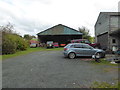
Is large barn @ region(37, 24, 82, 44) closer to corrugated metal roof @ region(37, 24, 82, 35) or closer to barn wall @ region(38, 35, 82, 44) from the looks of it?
corrugated metal roof @ region(37, 24, 82, 35)

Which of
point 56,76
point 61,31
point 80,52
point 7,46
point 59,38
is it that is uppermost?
point 61,31

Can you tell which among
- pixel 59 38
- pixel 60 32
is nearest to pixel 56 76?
pixel 60 32

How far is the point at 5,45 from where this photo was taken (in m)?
13.7

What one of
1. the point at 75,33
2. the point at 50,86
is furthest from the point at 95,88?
the point at 75,33

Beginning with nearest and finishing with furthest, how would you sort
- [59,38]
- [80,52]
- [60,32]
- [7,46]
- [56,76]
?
[56,76], [80,52], [7,46], [60,32], [59,38]

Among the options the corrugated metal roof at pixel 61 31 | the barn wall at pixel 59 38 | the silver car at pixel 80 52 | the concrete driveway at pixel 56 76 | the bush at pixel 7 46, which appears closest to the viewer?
the concrete driveway at pixel 56 76

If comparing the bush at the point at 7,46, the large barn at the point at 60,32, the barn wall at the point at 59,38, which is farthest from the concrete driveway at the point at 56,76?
the barn wall at the point at 59,38

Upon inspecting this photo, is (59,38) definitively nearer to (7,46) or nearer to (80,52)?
(7,46)

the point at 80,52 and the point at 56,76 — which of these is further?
the point at 80,52

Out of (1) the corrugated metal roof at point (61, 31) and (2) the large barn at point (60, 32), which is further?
(1) the corrugated metal roof at point (61, 31)

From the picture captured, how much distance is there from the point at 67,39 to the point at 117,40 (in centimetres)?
2113

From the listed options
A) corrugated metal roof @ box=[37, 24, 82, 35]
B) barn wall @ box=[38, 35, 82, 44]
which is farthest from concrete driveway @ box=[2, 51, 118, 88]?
barn wall @ box=[38, 35, 82, 44]

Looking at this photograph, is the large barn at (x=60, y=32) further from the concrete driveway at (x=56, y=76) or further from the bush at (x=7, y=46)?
the concrete driveway at (x=56, y=76)

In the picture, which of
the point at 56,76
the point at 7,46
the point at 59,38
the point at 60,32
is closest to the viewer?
the point at 56,76
